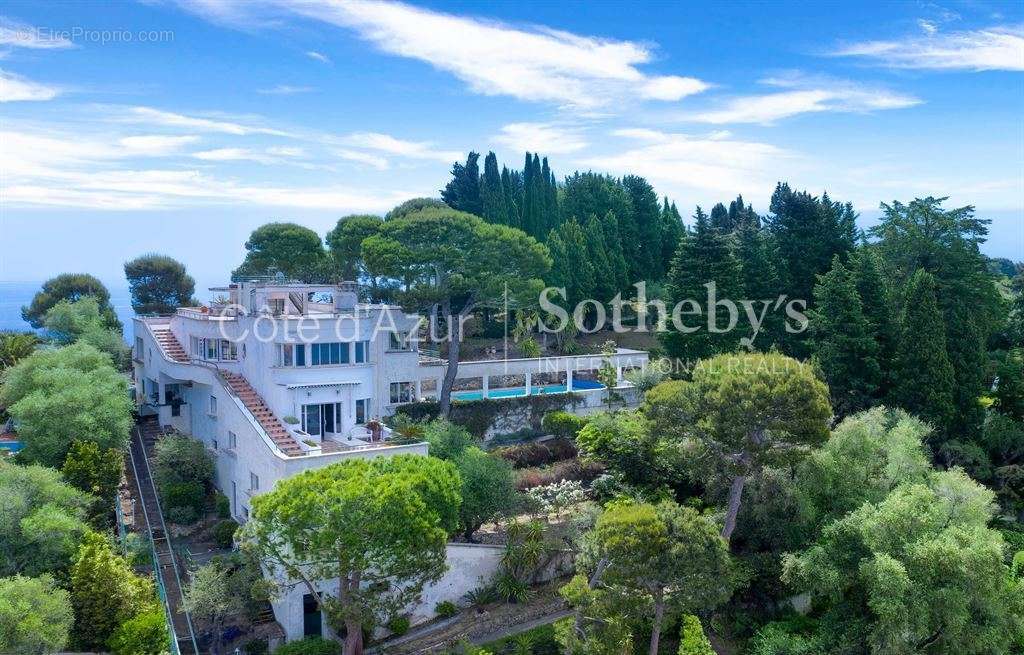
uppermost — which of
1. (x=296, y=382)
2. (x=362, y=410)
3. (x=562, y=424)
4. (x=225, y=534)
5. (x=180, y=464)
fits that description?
(x=296, y=382)

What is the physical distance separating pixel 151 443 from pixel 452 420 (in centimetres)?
1422

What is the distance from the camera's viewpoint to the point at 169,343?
41.7 meters

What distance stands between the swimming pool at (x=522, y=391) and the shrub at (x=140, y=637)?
59.3 feet

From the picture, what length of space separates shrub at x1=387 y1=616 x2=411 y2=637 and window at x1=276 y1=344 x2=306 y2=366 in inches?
447

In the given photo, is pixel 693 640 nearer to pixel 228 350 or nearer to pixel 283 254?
pixel 228 350

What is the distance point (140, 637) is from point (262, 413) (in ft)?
32.7

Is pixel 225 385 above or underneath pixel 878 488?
above

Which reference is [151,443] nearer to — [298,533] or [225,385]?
[225,385]

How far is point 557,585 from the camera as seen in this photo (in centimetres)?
2866

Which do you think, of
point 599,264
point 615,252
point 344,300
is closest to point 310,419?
point 344,300

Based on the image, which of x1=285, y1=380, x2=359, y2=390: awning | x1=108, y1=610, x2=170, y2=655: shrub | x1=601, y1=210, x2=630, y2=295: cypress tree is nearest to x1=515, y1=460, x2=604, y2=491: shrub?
x1=285, y1=380, x2=359, y2=390: awning

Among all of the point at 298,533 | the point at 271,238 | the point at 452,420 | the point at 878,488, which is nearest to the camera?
the point at 298,533

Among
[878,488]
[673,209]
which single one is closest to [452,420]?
[878,488]

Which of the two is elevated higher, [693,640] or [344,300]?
[344,300]
